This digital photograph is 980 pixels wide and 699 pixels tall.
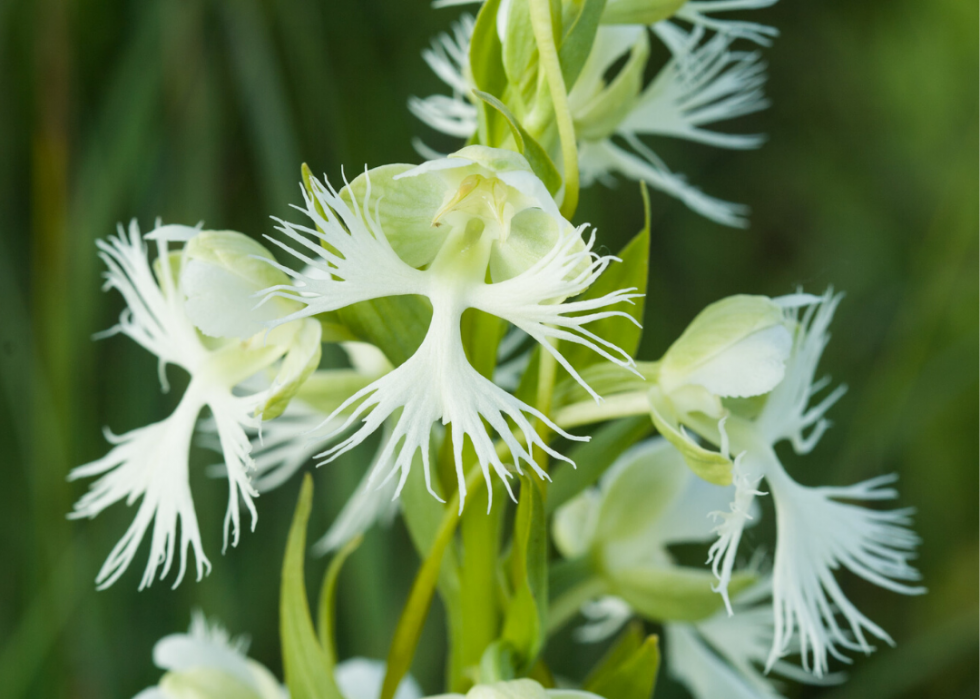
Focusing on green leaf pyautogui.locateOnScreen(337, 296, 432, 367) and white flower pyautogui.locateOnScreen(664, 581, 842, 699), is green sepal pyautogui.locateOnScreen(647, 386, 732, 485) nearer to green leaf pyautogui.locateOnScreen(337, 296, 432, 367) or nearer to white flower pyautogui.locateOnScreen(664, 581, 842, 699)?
green leaf pyautogui.locateOnScreen(337, 296, 432, 367)

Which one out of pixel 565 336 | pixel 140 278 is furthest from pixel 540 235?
pixel 140 278

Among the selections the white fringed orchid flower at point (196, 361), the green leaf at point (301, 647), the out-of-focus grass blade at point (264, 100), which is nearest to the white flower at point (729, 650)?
the green leaf at point (301, 647)

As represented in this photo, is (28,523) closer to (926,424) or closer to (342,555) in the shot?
(342,555)

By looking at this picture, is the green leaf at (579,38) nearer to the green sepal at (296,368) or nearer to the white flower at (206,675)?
the green sepal at (296,368)

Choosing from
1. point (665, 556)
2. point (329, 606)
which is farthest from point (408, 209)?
point (665, 556)

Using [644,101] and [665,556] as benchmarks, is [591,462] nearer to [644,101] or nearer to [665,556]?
[665,556]

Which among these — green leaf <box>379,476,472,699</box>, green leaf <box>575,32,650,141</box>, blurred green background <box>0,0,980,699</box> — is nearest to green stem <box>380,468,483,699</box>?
green leaf <box>379,476,472,699</box>
